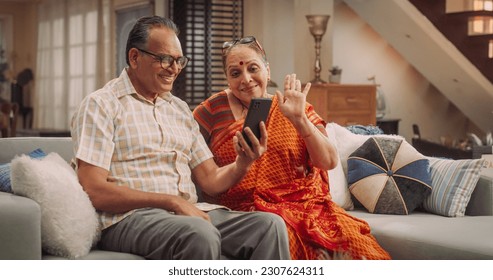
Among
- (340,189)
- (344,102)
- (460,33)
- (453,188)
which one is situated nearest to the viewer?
(453,188)

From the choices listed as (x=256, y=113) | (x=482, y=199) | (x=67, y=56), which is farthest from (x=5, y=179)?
(x=67, y=56)

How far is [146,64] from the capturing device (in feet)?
7.52

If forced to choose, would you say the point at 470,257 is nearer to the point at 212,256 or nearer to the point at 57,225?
the point at 212,256

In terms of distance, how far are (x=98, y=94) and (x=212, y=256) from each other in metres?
0.62

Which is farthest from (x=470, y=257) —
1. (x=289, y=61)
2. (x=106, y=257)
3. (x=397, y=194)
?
(x=289, y=61)

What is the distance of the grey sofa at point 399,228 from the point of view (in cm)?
197

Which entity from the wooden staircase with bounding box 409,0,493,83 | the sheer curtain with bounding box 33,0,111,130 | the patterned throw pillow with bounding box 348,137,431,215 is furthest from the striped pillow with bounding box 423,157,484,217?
the sheer curtain with bounding box 33,0,111,130

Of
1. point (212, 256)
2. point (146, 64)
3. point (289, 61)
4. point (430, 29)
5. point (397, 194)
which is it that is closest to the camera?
point (212, 256)

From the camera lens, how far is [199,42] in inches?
284

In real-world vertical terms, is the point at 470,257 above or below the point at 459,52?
below

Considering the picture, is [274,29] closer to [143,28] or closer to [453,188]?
[453,188]

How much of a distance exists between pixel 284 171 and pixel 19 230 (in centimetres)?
94

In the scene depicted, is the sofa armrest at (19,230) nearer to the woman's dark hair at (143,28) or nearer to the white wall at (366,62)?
the woman's dark hair at (143,28)

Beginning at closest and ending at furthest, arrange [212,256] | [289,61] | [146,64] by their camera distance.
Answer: [212,256] → [146,64] → [289,61]
